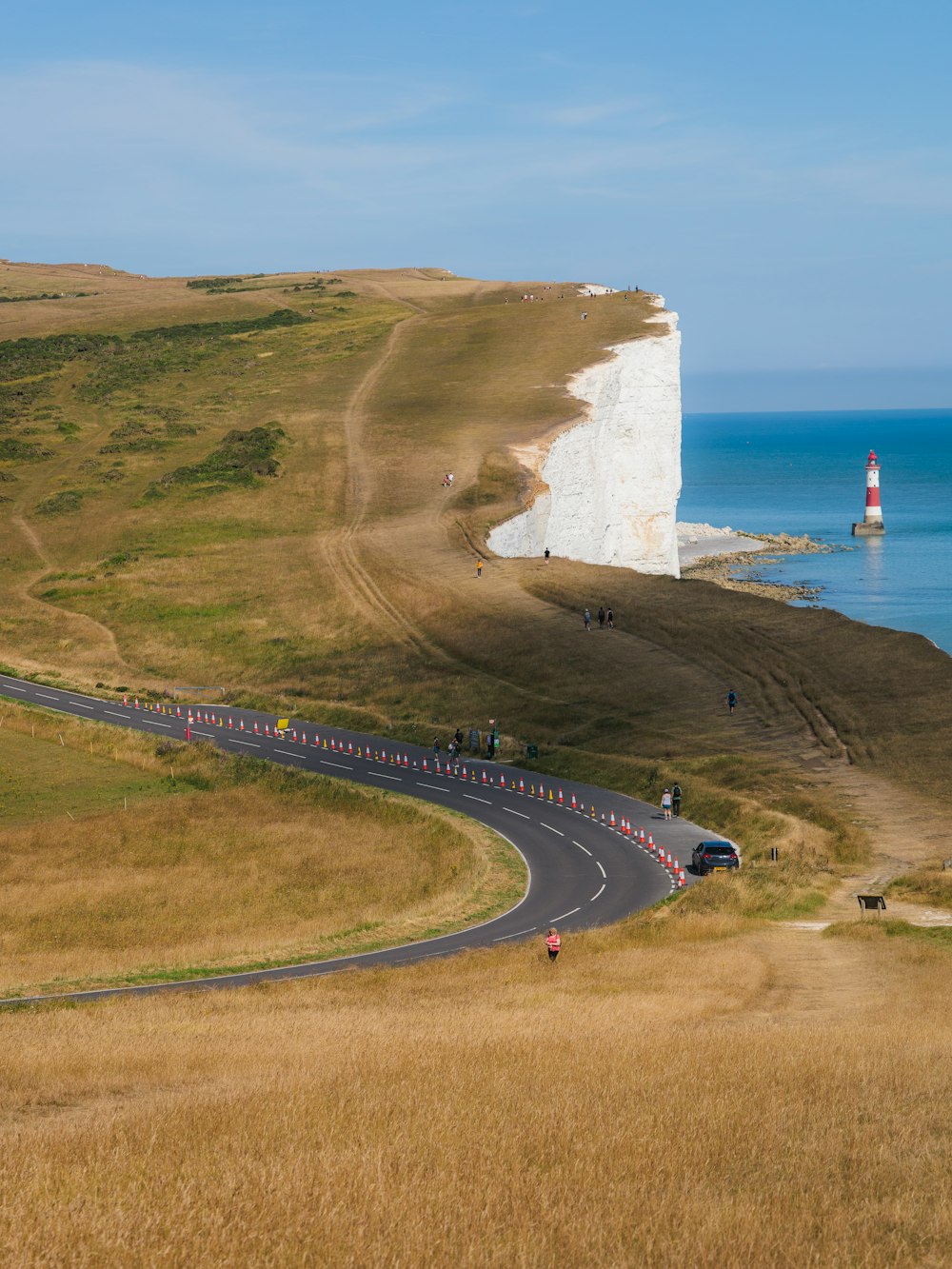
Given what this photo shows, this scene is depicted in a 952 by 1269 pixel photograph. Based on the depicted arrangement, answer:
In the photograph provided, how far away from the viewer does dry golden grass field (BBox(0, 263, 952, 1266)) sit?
10.5 m

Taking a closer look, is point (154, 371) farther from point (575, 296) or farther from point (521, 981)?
point (521, 981)

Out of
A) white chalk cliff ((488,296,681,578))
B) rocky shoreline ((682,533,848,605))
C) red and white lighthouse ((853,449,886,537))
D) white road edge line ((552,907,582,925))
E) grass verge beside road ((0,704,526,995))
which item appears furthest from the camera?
red and white lighthouse ((853,449,886,537))

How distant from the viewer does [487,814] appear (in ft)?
175

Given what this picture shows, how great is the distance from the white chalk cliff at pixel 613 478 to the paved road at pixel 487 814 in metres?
33.2

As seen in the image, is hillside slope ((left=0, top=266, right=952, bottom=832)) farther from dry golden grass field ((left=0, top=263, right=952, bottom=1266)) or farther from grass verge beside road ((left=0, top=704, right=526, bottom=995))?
grass verge beside road ((left=0, top=704, right=526, bottom=995))

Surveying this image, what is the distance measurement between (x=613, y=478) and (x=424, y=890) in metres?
72.6

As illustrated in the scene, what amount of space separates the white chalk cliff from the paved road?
1309 inches

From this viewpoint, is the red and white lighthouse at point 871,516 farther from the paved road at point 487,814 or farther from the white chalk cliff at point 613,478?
the paved road at point 487,814

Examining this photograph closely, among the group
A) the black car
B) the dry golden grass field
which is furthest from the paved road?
the dry golden grass field

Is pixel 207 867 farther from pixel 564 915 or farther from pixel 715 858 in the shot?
pixel 715 858

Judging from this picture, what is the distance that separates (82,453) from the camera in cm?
11988

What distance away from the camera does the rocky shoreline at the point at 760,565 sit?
423 ft

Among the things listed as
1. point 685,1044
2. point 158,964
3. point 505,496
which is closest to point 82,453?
point 505,496

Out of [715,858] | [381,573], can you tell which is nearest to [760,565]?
[381,573]
